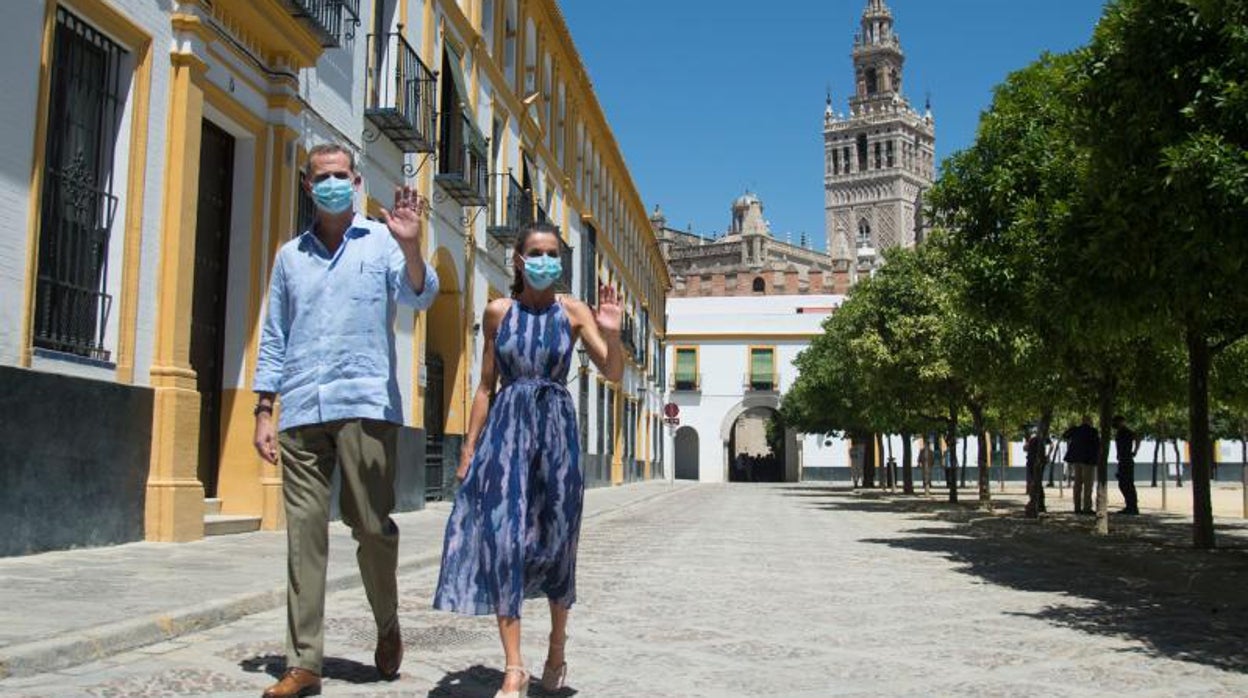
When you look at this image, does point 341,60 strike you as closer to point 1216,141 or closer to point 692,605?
point 692,605

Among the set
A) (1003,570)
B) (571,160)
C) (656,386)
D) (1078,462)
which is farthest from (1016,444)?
(1003,570)

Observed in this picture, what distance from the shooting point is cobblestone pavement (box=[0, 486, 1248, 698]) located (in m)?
4.77

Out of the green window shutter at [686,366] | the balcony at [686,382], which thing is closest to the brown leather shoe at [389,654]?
the balcony at [686,382]

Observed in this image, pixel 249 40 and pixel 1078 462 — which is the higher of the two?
pixel 249 40

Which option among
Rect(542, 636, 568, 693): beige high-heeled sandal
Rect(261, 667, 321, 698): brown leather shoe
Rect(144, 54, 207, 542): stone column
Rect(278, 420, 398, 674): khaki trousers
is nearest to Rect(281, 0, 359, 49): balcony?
Rect(144, 54, 207, 542): stone column

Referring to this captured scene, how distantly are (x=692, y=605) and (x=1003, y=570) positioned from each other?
4119mm

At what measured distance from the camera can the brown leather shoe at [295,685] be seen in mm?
4172

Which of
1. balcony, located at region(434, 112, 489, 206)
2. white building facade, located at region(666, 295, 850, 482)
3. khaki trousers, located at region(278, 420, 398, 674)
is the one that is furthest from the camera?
white building facade, located at region(666, 295, 850, 482)

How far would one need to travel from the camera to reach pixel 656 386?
52.2 m

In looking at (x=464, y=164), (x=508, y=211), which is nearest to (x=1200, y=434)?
(x=464, y=164)

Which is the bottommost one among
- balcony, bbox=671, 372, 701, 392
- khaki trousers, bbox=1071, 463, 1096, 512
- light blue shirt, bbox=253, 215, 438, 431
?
khaki trousers, bbox=1071, 463, 1096, 512

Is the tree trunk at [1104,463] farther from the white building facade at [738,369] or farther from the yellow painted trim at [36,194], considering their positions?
the white building facade at [738,369]

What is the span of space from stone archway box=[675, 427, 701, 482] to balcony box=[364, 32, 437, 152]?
142 feet

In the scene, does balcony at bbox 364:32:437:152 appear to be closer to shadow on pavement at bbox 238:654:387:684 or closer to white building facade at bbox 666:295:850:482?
shadow on pavement at bbox 238:654:387:684
